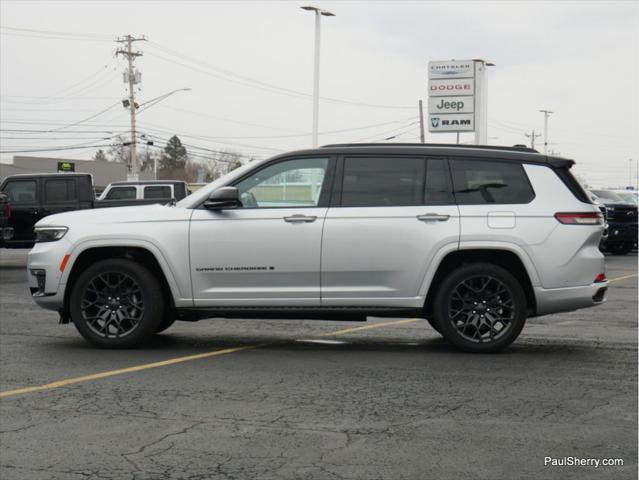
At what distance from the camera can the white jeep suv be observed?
28.0ft

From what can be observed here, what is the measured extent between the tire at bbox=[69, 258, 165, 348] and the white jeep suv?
0.01 meters

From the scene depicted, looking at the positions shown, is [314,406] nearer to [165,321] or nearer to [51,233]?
[165,321]

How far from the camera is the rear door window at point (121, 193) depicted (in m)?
25.1

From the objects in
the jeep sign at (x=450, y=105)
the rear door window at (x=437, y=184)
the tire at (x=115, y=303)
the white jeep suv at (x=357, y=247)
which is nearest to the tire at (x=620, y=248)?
the white jeep suv at (x=357, y=247)

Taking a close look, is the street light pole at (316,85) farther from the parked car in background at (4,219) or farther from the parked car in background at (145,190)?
the parked car in background at (4,219)

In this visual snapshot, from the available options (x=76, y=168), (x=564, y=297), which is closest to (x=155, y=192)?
(x=564, y=297)

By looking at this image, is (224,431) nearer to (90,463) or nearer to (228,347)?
(90,463)

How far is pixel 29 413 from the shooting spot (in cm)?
626

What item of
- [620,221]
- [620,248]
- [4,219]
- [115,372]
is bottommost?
[620,248]

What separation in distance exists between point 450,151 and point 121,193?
58.4ft

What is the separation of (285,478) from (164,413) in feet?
5.38

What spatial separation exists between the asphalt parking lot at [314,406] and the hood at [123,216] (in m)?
1.21

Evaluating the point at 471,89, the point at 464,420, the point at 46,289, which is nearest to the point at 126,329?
A: the point at 46,289

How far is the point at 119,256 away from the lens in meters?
9.10
